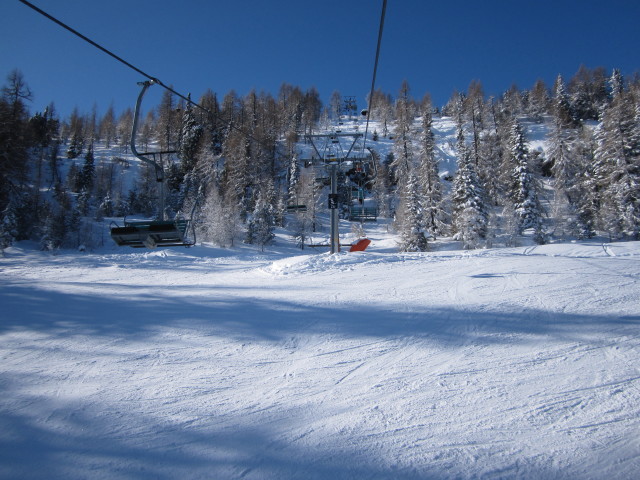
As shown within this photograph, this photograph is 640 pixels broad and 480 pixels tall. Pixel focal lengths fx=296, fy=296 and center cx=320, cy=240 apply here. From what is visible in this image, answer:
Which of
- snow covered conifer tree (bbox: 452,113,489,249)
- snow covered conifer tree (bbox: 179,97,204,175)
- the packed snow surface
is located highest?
snow covered conifer tree (bbox: 179,97,204,175)

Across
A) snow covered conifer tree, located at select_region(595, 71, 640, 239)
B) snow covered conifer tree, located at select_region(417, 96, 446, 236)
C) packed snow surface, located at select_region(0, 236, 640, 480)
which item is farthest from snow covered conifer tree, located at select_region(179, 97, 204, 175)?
snow covered conifer tree, located at select_region(595, 71, 640, 239)

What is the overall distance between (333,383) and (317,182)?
12.1 m

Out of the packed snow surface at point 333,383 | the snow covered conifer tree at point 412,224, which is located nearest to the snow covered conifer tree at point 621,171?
the snow covered conifer tree at point 412,224

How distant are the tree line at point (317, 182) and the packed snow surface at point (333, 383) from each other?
6.18m

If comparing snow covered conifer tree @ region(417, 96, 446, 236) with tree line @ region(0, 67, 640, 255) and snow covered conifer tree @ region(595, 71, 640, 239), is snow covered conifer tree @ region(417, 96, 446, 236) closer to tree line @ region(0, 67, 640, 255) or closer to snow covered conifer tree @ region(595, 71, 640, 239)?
tree line @ region(0, 67, 640, 255)

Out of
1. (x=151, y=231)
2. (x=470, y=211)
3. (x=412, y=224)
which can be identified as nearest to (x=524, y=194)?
(x=470, y=211)

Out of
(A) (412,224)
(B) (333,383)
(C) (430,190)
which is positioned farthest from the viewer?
(C) (430,190)

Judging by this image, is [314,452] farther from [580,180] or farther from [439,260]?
[580,180]

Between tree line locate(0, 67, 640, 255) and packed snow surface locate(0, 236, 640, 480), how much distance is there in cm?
618

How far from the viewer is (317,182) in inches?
586

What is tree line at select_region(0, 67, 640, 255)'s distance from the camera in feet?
78.9

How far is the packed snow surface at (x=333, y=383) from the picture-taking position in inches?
105

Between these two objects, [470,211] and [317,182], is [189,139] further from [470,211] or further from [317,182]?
[470,211]

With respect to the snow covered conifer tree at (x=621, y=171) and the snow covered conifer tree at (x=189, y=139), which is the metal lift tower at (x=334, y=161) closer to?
the snow covered conifer tree at (x=621, y=171)
